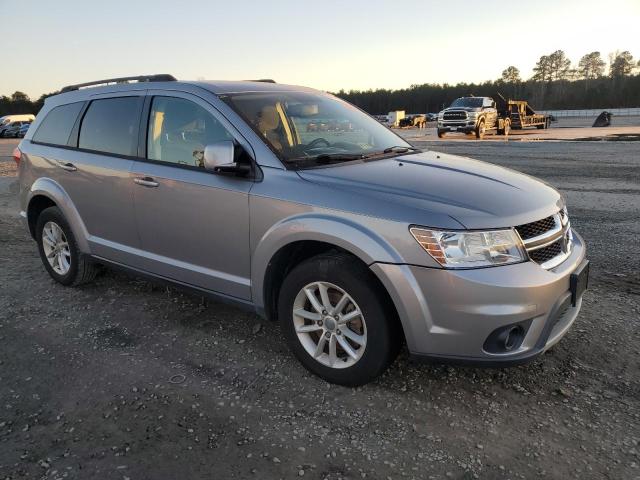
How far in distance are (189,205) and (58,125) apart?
7.18 ft

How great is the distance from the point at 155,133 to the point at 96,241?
3.81 feet

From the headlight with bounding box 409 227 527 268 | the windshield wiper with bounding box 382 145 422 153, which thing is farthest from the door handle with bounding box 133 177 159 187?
the headlight with bounding box 409 227 527 268

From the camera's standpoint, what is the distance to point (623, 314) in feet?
13.2

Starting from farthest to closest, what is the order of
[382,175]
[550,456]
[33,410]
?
[382,175]
[33,410]
[550,456]

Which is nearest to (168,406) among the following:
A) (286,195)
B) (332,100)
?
(286,195)

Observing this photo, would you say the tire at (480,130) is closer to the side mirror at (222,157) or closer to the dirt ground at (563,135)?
the dirt ground at (563,135)

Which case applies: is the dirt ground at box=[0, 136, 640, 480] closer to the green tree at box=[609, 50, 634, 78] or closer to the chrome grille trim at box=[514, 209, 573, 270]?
the chrome grille trim at box=[514, 209, 573, 270]

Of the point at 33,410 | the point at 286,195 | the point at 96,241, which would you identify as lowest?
the point at 33,410

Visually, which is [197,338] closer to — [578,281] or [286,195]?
[286,195]

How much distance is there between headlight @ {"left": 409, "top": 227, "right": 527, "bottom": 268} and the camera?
2600 millimetres

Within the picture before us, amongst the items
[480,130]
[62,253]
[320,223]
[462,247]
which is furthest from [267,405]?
[480,130]

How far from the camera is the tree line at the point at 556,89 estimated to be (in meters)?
86.2

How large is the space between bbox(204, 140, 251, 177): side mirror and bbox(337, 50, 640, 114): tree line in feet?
229

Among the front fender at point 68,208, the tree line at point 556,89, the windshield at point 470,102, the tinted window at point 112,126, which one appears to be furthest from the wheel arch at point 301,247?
the tree line at point 556,89
